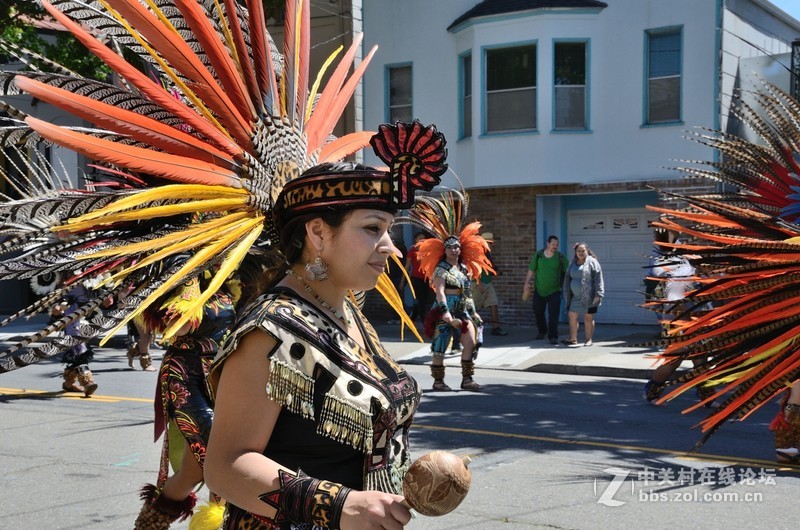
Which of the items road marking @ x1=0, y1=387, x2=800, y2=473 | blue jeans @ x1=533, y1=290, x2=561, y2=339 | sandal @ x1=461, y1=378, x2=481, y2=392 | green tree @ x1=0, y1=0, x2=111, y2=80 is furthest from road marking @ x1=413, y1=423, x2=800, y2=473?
green tree @ x1=0, y1=0, x2=111, y2=80

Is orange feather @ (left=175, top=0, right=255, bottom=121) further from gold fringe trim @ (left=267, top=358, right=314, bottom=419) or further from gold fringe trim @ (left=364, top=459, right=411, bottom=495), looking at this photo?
gold fringe trim @ (left=364, top=459, right=411, bottom=495)

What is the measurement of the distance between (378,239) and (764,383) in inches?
59.6

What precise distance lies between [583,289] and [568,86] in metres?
4.95

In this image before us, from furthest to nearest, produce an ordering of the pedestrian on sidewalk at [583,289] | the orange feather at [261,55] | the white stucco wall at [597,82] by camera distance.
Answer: the white stucco wall at [597,82], the pedestrian on sidewalk at [583,289], the orange feather at [261,55]

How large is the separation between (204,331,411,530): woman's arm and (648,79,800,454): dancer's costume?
5.18 ft

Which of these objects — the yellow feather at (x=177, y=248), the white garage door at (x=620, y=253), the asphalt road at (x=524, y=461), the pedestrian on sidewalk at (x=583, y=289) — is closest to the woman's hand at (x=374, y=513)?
the yellow feather at (x=177, y=248)

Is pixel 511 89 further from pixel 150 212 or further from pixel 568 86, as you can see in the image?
pixel 150 212

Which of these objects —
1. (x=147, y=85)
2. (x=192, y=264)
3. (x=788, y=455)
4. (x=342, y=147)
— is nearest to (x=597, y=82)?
(x=788, y=455)

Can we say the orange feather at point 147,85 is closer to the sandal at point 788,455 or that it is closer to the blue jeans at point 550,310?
the sandal at point 788,455

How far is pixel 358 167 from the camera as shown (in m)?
2.53

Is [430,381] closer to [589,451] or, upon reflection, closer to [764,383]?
[589,451]

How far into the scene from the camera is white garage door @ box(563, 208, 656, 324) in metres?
16.7

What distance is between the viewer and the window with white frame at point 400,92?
18.8 meters

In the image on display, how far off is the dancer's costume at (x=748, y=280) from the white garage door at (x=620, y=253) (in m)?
13.3
